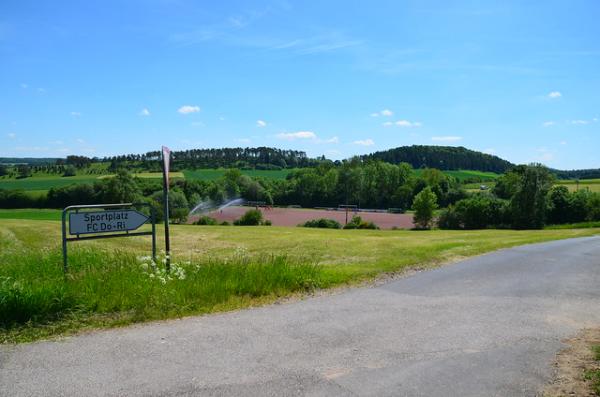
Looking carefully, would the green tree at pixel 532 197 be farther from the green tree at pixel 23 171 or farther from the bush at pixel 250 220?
the green tree at pixel 23 171

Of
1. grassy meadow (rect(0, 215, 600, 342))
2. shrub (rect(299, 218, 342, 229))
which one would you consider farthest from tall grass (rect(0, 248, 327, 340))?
shrub (rect(299, 218, 342, 229))

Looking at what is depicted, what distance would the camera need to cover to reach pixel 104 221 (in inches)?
325

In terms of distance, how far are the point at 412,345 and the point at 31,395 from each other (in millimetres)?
4043

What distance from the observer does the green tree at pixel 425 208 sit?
67062mm

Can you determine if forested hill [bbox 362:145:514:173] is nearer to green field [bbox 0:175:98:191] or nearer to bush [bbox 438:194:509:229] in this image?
green field [bbox 0:175:98:191]

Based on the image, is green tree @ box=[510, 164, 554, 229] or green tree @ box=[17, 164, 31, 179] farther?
green tree @ box=[17, 164, 31, 179]

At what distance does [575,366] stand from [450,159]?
596ft

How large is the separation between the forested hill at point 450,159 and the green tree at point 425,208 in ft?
340

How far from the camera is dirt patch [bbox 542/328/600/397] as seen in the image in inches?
175

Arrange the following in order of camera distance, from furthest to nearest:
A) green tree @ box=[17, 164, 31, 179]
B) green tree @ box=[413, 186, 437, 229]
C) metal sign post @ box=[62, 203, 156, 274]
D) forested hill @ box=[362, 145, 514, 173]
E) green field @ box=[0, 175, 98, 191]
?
forested hill @ box=[362, 145, 514, 173], green tree @ box=[17, 164, 31, 179], green field @ box=[0, 175, 98, 191], green tree @ box=[413, 186, 437, 229], metal sign post @ box=[62, 203, 156, 274]

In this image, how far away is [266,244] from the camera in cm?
2186

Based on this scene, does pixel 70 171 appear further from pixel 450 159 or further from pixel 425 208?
pixel 450 159

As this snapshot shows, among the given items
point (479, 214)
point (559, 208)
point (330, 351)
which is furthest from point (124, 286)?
point (559, 208)

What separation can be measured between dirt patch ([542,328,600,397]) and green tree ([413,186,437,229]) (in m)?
62.2
